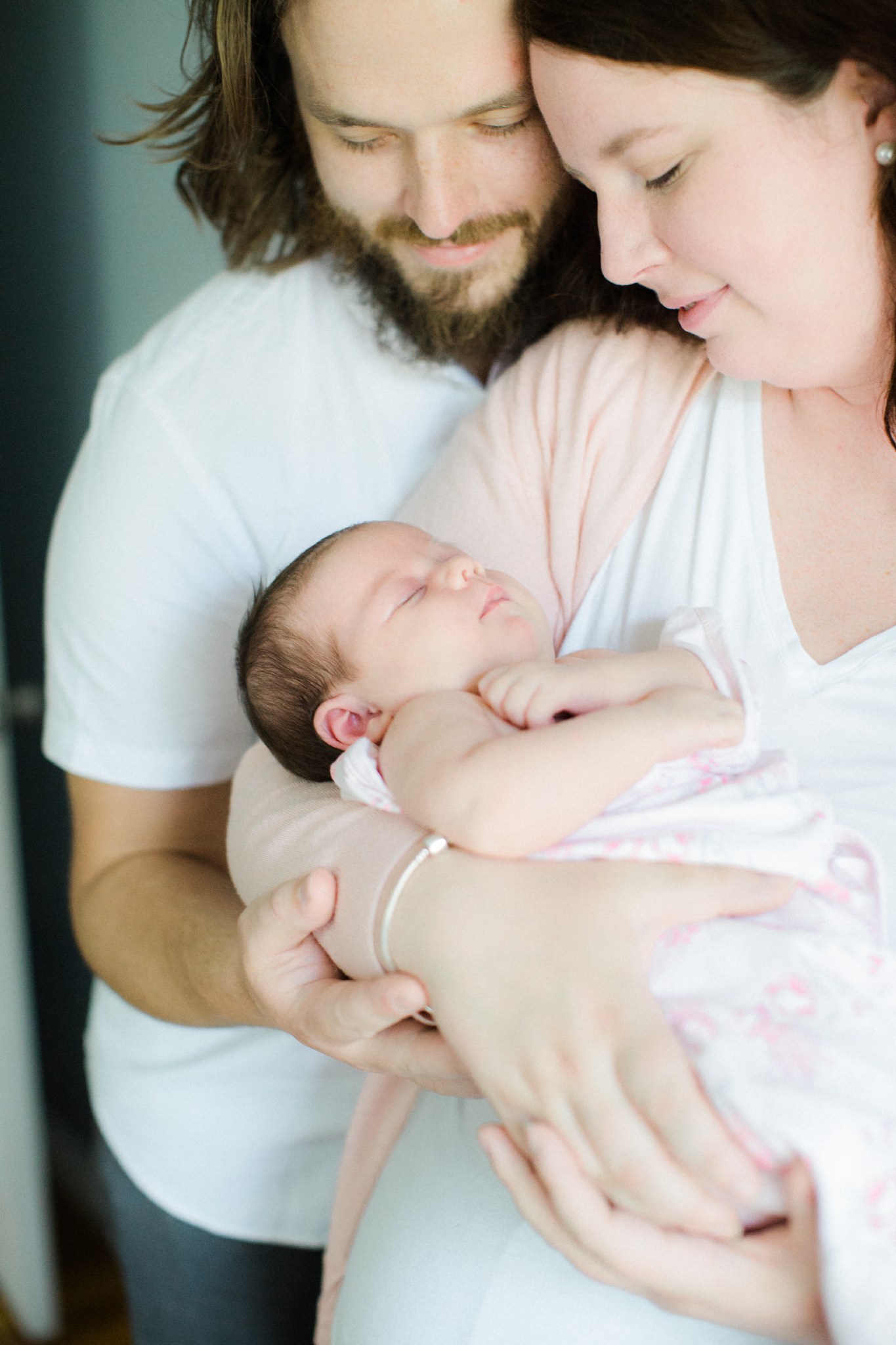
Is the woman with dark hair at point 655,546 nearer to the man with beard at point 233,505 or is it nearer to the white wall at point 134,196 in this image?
the man with beard at point 233,505

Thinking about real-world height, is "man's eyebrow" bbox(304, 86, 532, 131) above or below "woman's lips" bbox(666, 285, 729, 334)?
above

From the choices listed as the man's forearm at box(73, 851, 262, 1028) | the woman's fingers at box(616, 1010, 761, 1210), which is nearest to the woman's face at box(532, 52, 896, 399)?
the woman's fingers at box(616, 1010, 761, 1210)

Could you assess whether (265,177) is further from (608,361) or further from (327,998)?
(327,998)

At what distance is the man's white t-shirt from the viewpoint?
1562 millimetres

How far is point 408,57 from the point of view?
1285 mm

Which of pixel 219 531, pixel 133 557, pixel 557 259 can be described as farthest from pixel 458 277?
pixel 133 557

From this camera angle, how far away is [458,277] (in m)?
1.56

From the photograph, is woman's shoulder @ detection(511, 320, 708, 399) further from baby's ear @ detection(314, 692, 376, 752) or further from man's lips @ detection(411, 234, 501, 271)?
baby's ear @ detection(314, 692, 376, 752)

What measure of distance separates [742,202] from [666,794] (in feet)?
1.74

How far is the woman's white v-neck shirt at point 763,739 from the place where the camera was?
1.06 meters

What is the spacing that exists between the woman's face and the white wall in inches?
36.0

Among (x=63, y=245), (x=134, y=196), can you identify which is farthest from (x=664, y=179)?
(x=63, y=245)

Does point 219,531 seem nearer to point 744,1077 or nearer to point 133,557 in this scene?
point 133,557

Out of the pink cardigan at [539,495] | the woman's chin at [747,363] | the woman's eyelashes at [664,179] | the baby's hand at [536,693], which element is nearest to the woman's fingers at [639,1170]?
the baby's hand at [536,693]
